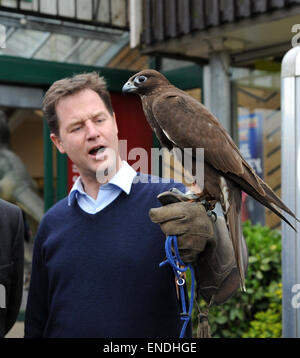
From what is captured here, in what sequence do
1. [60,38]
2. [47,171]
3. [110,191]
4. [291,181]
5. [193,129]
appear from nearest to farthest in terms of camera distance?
1. [193,129]
2. [110,191]
3. [291,181]
4. [47,171]
5. [60,38]

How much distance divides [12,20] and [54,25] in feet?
1.75

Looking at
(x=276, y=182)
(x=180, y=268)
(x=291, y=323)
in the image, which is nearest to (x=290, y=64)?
(x=291, y=323)

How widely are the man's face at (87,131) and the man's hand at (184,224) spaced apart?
0.30m

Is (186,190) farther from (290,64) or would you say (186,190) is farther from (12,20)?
(12,20)

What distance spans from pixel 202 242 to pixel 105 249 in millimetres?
413

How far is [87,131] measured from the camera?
2102 millimetres

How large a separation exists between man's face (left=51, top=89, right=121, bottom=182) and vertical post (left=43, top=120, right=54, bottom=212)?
4839 mm

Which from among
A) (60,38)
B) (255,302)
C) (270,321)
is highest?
(60,38)

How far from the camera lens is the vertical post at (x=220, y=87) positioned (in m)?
6.73

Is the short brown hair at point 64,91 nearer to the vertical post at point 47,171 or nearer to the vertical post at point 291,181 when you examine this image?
the vertical post at point 291,181

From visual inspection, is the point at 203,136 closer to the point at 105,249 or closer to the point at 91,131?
the point at 91,131

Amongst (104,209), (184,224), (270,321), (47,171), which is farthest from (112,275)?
(47,171)

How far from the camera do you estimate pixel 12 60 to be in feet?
21.7

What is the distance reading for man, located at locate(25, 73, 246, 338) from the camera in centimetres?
212
